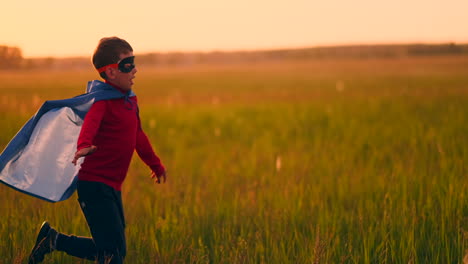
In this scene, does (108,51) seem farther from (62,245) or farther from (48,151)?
(62,245)

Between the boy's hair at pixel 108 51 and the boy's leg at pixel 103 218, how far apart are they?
70 centimetres

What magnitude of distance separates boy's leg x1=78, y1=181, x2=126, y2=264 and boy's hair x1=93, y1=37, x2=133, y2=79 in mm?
696

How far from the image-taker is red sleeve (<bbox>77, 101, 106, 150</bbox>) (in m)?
2.20

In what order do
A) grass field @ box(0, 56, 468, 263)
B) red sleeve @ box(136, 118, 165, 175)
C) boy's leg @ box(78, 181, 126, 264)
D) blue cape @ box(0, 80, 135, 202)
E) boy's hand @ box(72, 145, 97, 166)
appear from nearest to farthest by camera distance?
1. boy's hand @ box(72, 145, 97, 166)
2. boy's leg @ box(78, 181, 126, 264)
3. blue cape @ box(0, 80, 135, 202)
4. red sleeve @ box(136, 118, 165, 175)
5. grass field @ box(0, 56, 468, 263)


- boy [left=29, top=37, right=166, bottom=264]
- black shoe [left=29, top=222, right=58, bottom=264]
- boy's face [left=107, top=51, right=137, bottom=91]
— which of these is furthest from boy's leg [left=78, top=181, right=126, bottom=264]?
boy's face [left=107, top=51, right=137, bottom=91]

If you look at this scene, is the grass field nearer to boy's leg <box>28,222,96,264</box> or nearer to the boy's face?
boy's leg <box>28,222,96,264</box>

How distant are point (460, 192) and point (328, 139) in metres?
3.30

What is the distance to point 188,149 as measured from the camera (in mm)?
6758

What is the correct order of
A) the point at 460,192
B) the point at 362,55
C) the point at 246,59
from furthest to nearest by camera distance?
the point at 246,59 → the point at 362,55 → the point at 460,192

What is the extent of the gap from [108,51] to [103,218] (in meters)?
0.94

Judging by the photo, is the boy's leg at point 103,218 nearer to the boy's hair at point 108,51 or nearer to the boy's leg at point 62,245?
the boy's leg at point 62,245

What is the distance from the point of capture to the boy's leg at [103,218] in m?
2.33

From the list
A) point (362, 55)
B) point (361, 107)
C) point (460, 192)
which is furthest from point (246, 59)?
point (460, 192)

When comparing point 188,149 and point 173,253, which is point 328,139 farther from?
point 173,253
